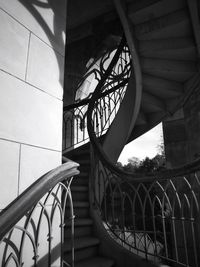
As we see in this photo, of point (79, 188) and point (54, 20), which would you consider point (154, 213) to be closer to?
point (79, 188)

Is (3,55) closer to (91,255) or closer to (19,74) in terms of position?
(19,74)

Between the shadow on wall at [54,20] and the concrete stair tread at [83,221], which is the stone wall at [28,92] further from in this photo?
the concrete stair tread at [83,221]

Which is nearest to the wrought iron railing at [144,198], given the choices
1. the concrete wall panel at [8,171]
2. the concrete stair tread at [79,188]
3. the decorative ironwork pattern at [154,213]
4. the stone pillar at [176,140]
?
the decorative ironwork pattern at [154,213]

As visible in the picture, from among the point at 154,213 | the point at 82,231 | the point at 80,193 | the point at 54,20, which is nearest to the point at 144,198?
the point at 154,213

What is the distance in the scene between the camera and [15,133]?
1.44 meters

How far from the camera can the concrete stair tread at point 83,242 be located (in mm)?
1987

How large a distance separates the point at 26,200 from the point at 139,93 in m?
2.90

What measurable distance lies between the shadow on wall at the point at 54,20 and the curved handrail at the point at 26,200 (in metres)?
0.97

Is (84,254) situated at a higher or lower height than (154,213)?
lower

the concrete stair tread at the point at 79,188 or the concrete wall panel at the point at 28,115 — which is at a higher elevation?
the concrete wall panel at the point at 28,115

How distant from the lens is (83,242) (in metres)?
2.12

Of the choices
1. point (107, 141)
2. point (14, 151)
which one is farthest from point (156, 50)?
point (14, 151)

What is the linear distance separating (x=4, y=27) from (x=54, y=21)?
61cm

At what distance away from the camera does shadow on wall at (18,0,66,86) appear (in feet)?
5.83
